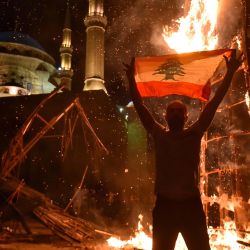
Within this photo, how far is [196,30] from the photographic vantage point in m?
10.1

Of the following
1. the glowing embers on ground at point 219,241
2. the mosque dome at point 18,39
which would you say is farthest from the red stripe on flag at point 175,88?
the mosque dome at point 18,39

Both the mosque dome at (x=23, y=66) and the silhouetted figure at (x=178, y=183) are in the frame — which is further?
the mosque dome at (x=23, y=66)

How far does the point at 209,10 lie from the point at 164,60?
3.25 metres

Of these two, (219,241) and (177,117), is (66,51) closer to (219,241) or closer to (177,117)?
(219,241)

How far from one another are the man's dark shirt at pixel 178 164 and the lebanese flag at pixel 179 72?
13.9 feet

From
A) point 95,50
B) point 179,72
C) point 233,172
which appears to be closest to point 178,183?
point 179,72

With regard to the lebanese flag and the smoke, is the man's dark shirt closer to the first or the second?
the lebanese flag

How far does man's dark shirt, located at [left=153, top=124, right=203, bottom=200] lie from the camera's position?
3.19m

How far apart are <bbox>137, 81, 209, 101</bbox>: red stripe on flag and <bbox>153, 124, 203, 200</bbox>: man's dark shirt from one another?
4640 millimetres

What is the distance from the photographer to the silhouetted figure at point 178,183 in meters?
3.12

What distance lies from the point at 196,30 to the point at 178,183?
786cm

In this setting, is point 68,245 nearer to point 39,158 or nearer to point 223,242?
point 223,242

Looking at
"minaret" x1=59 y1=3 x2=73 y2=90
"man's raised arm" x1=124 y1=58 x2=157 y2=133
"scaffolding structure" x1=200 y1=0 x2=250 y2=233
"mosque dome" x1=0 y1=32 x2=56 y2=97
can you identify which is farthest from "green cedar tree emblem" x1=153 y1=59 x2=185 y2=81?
"minaret" x1=59 y1=3 x2=73 y2=90

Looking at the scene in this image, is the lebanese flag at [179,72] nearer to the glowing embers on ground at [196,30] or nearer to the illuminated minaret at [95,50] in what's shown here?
the glowing embers on ground at [196,30]
